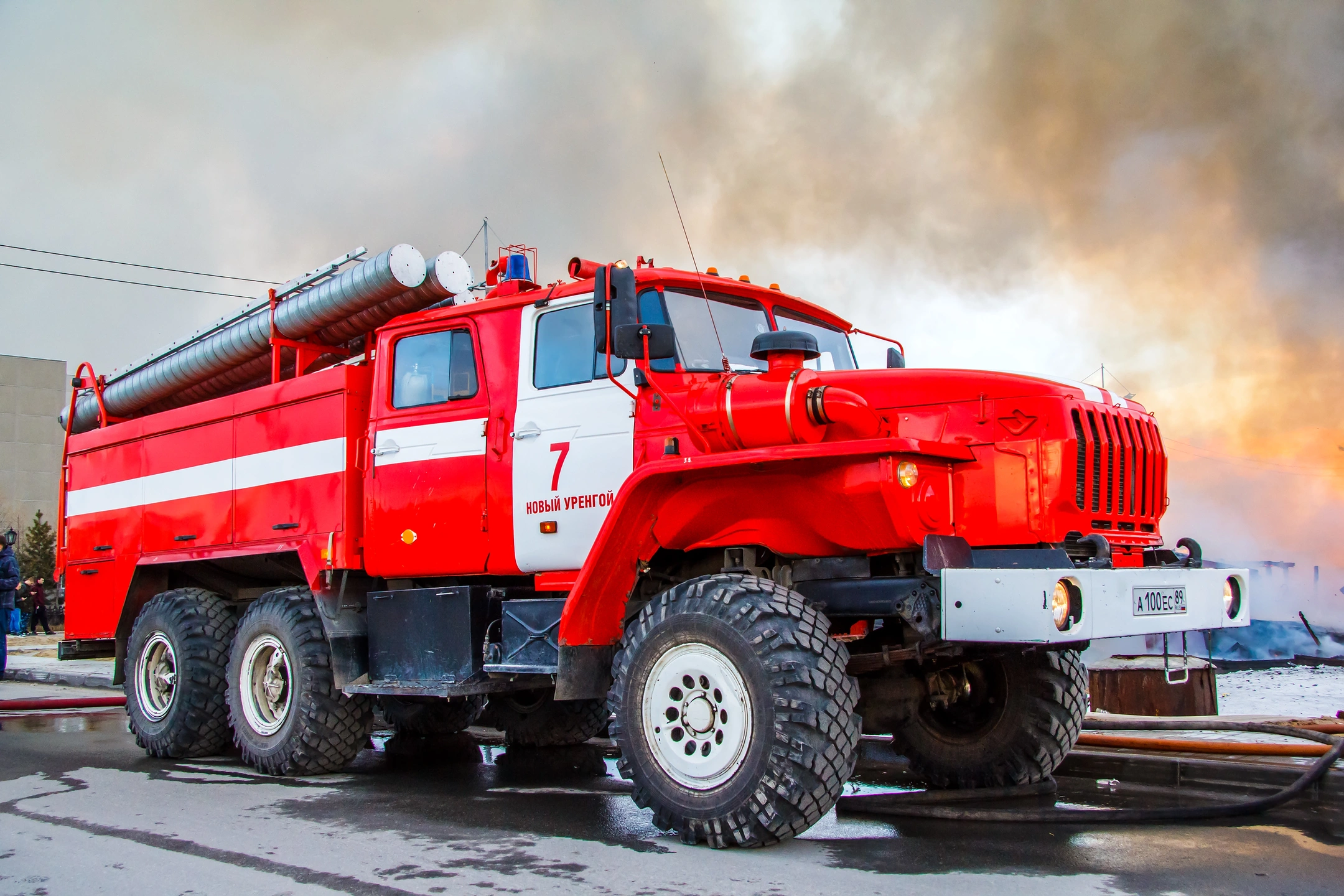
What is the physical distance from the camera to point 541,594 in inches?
268

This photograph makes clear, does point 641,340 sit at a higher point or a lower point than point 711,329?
lower

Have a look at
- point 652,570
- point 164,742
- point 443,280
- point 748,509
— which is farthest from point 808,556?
point 164,742

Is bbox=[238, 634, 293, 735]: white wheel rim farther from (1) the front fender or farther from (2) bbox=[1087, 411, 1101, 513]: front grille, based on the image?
(2) bbox=[1087, 411, 1101, 513]: front grille

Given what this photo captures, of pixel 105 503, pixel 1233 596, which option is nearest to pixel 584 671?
pixel 1233 596

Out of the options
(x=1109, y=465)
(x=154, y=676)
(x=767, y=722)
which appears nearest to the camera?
(x=767, y=722)

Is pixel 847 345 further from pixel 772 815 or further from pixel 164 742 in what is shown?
pixel 164 742

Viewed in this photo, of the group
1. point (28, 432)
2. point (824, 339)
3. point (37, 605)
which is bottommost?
point (37, 605)

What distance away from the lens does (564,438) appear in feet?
21.1

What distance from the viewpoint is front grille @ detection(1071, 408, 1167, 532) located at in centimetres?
544

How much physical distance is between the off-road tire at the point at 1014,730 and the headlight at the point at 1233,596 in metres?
0.81

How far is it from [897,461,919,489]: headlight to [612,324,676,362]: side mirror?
1.31 metres

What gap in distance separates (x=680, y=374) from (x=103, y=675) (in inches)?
456

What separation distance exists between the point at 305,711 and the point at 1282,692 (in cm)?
794

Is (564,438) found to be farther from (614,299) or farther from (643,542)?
(614,299)
